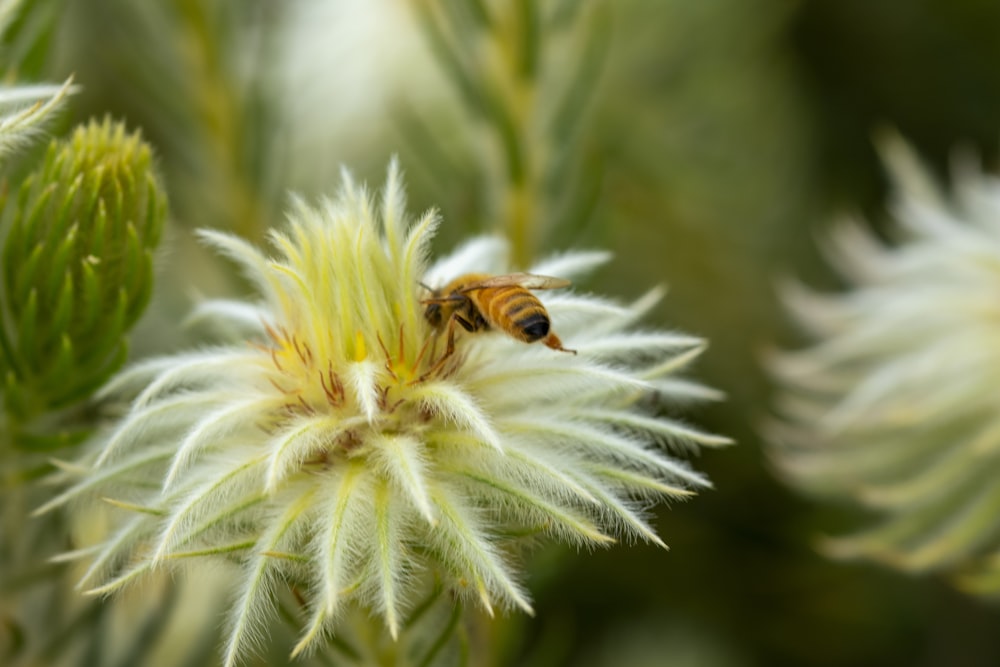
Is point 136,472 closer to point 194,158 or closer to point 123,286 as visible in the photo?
point 123,286

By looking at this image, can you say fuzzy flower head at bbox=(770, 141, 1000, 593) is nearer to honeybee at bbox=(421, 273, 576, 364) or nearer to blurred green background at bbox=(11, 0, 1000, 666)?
blurred green background at bbox=(11, 0, 1000, 666)

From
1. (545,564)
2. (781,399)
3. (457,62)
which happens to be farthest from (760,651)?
(457,62)

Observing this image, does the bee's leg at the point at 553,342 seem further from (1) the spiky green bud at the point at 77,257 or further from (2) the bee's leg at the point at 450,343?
(1) the spiky green bud at the point at 77,257

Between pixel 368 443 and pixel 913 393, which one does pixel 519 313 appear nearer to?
pixel 368 443

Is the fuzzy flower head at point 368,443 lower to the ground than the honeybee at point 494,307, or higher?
lower

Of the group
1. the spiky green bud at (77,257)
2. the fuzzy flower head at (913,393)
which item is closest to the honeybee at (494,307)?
the spiky green bud at (77,257)

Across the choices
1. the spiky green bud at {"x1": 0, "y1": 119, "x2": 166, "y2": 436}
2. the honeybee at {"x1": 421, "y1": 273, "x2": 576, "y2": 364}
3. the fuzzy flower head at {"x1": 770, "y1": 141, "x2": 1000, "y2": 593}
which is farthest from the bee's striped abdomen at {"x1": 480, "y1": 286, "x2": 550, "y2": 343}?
the fuzzy flower head at {"x1": 770, "y1": 141, "x2": 1000, "y2": 593}
